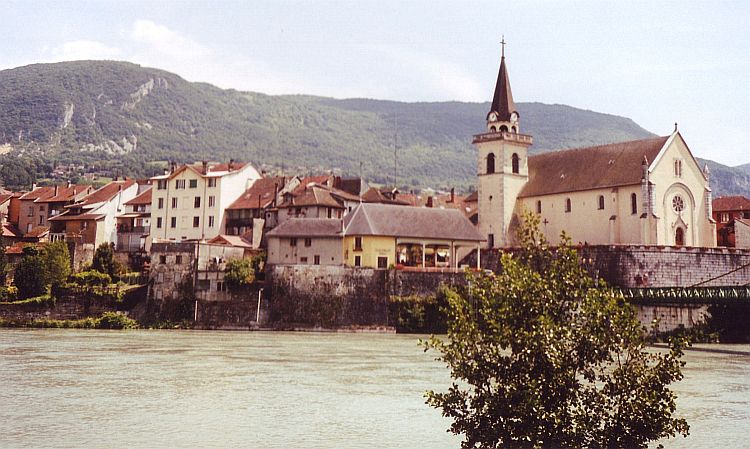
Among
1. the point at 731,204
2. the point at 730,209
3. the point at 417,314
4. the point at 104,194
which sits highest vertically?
the point at 731,204

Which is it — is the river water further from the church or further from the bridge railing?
the church

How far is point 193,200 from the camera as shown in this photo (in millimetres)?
82938

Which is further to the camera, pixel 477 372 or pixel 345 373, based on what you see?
pixel 345 373

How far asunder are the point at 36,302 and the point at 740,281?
188ft

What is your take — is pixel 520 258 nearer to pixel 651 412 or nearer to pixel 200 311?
pixel 651 412

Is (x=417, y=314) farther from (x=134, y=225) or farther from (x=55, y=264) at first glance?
(x=134, y=225)

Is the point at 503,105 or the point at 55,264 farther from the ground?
the point at 503,105

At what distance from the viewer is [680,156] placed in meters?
69.2

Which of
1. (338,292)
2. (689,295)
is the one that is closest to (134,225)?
(338,292)

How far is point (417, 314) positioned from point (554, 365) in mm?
45728

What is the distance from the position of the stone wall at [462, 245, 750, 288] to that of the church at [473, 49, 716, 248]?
12.6 ft

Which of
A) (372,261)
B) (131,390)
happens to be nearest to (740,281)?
(372,261)

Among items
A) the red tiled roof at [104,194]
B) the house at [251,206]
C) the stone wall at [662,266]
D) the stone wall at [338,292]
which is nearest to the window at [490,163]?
the stone wall at [662,266]

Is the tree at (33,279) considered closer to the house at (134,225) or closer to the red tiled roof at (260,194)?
the house at (134,225)
